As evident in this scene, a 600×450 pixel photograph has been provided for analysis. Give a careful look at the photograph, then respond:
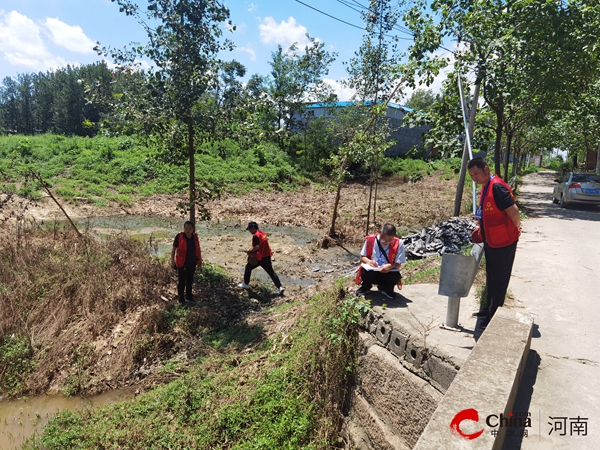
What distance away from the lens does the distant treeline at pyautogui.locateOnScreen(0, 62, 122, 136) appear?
2360 inches

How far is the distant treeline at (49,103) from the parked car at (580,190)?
52928mm

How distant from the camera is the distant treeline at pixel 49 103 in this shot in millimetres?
59938

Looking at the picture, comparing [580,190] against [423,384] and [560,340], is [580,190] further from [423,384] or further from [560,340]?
[423,384]

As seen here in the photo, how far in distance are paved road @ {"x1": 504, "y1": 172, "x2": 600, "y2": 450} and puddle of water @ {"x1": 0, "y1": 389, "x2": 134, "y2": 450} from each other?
5.27m

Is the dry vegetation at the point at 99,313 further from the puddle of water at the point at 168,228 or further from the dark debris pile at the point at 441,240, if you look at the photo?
the puddle of water at the point at 168,228

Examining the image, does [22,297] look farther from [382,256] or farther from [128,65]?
[382,256]

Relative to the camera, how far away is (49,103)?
67562mm

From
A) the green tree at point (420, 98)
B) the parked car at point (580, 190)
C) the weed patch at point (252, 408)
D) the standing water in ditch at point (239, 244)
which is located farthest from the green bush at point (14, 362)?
the green tree at point (420, 98)

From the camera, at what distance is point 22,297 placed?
26.7 ft

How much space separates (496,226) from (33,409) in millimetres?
6543

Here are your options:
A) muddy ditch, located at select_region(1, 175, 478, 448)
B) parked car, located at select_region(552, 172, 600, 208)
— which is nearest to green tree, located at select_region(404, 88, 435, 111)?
muddy ditch, located at select_region(1, 175, 478, 448)

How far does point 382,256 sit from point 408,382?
1.61 m

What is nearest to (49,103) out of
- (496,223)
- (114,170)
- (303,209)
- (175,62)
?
(114,170)

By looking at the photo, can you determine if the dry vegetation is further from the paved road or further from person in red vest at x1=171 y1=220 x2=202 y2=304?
the paved road
